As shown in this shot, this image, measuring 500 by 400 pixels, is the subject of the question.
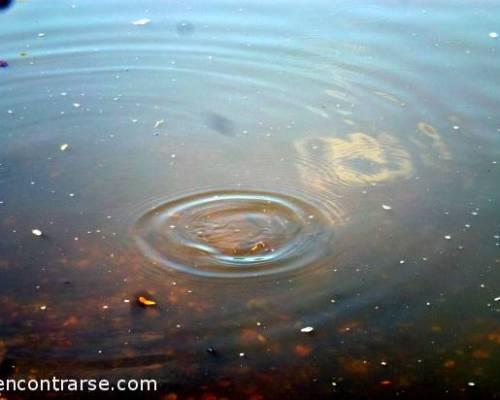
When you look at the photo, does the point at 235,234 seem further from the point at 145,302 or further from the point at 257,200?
the point at 145,302

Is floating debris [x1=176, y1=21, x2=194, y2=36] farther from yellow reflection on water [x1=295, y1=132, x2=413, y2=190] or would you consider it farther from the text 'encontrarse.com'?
the text 'encontrarse.com'

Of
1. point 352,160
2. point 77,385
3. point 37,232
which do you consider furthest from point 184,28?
point 77,385

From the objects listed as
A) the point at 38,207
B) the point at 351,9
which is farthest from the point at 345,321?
the point at 351,9

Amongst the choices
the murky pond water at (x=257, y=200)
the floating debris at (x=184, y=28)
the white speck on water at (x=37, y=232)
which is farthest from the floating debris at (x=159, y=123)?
the floating debris at (x=184, y=28)

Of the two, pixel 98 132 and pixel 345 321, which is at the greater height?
pixel 98 132

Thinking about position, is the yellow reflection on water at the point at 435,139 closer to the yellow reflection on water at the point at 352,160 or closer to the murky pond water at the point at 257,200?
the murky pond water at the point at 257,200

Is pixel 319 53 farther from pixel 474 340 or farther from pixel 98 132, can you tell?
pixel 474 340
